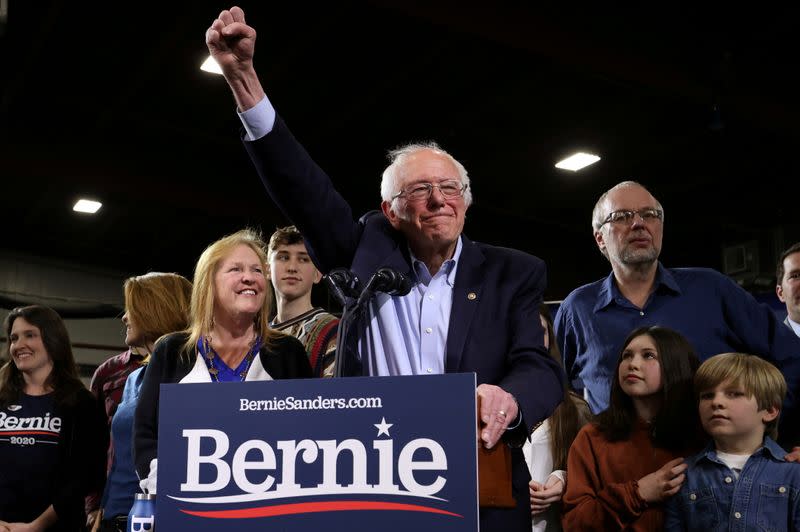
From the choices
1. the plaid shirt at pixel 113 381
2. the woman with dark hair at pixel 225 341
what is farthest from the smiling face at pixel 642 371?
the plaid shirt at pixel 113 381

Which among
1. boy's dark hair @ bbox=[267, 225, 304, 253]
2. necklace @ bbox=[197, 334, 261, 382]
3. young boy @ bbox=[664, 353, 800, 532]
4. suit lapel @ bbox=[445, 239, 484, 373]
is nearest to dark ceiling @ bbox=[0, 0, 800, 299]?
boy's dark hair @ bbox=[267, 225, 304, 253]

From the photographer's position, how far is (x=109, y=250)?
13.0 metres

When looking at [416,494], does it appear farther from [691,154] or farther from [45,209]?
[45,209]

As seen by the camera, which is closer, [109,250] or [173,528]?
[173,528]

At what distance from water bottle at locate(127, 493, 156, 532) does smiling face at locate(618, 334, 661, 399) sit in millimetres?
1603

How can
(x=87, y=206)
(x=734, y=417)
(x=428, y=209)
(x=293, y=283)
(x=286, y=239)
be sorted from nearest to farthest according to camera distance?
1. (x=428, y=209)
2. (x=734, y=417)
3. (x=293, y=283)
4. (x=286, y=239)
5. (x=87, y=206)

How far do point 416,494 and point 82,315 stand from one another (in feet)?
45.1

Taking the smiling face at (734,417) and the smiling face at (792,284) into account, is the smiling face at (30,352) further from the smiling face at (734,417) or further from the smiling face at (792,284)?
the smiling face at (792,284)

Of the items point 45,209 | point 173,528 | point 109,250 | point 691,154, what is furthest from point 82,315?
point 173,528

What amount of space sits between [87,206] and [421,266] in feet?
31.9

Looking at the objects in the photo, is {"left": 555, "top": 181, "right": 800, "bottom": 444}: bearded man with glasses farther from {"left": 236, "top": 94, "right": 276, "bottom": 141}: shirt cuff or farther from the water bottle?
the water bottle

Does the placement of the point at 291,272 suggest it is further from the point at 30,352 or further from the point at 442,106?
the point at 442,106

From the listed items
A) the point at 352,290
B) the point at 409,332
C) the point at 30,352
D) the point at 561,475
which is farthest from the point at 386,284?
the point at 30,352

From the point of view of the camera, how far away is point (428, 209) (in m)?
1.88
